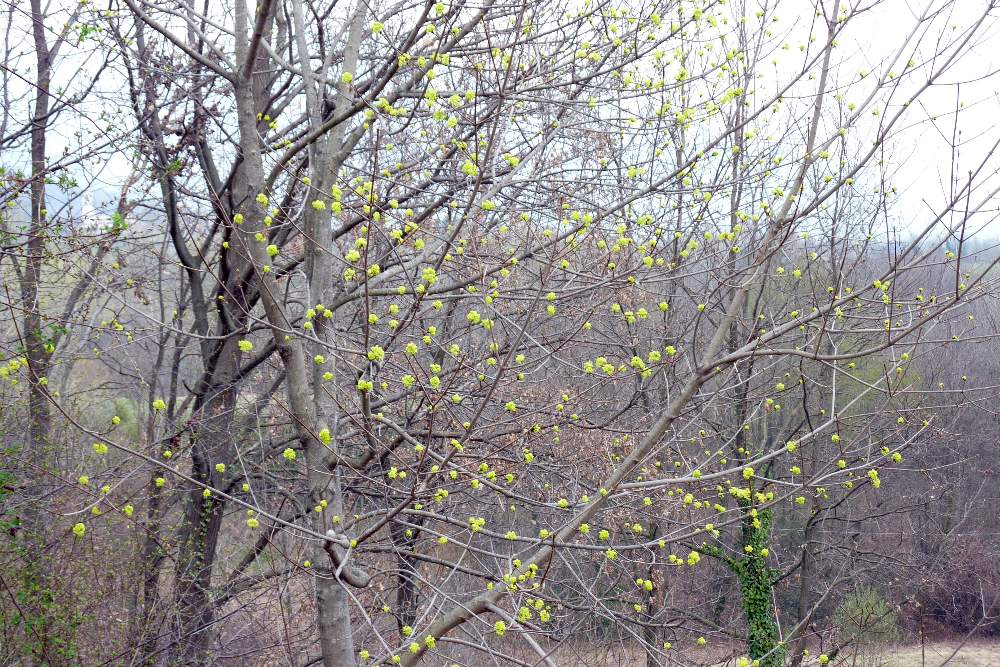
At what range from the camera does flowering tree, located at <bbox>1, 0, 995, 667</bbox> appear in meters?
3.69

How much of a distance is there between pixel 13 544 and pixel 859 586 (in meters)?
16.6

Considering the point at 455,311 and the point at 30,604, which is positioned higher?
the point at 455,311

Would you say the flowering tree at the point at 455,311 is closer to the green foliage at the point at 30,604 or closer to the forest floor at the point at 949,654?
the green foliage at the point at 30,604

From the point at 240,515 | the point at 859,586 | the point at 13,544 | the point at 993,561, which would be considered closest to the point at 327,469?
the point at 13,544

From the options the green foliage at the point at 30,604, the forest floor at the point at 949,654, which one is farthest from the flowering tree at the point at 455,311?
the forest floor at the point at 949,654

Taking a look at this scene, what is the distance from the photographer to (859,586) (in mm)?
16984

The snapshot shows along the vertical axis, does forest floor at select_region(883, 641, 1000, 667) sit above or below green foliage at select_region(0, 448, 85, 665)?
below

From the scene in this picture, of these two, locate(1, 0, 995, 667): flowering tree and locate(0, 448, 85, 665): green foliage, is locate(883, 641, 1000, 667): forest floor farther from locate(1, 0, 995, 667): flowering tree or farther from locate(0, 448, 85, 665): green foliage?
locate(0, 448, 85, 665): green foliage

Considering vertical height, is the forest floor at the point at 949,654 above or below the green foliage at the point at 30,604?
below

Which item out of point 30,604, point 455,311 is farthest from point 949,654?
point 30,604

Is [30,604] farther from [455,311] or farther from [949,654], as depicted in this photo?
[949,654]

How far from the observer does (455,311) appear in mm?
7562

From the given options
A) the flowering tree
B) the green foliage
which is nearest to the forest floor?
the flowering tree

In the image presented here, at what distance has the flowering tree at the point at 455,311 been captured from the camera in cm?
369
